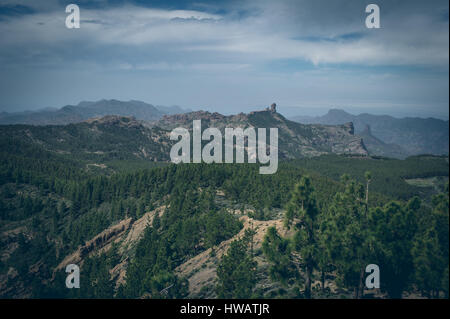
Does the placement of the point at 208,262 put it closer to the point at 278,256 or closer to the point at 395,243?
the point at 278,256

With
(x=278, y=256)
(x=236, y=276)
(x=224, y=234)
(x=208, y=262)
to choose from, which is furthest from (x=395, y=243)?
(x=224, y=234)

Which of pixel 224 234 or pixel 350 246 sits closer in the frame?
pixel 350 246

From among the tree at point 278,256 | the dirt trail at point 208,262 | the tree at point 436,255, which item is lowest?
the dirt trail at point 208,262

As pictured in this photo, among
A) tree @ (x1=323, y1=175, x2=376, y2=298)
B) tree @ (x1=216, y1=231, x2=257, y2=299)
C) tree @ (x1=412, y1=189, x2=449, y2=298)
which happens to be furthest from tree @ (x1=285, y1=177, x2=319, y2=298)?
tree @ (x1=412, y1=189, x2=449, y2=298)

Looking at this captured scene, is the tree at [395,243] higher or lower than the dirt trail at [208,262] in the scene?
higher

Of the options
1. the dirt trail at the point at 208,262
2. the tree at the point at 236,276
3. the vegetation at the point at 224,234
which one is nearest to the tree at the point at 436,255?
the vegetation at the point at 224,234

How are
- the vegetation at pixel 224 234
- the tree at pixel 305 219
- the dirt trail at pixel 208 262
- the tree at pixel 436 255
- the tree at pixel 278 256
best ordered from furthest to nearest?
the dirt trail at pixel 208 262 < the tree at pixel 278 256 < the tree at pixel 305 219 < the vegetation at pixel 224 234 < the tree at pixel 436 255

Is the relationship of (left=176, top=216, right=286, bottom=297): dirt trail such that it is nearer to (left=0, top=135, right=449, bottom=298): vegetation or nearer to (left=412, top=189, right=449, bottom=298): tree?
(left=0, top=135, right=449, bottom=298): vegetation

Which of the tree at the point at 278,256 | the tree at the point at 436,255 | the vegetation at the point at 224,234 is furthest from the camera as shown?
the tree at the point at 278,256

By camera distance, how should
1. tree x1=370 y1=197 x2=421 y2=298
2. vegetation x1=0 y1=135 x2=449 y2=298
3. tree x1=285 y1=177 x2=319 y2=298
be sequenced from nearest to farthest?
1. tree x1=370 y1=197 x2=421 y2=298
2. vegetation x1=0 y1=135 x2=449 y2=298
3. tree x1=285 y1=177 x2=319 y2=298

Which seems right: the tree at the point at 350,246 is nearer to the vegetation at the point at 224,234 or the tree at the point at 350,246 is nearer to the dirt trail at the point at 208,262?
the vegetation at the point at 224,234

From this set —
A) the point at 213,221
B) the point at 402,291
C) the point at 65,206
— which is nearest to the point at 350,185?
the point at 402,291
